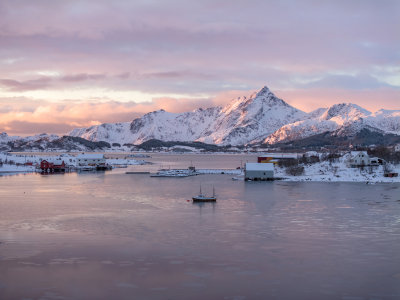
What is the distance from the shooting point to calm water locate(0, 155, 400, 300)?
1861 centimetres

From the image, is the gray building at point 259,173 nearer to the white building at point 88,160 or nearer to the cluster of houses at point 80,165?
the cluster of houses at point 80,165

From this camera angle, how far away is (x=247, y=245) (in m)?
25.8

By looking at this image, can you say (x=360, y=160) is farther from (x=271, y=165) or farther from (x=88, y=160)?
(x=88, y=160)

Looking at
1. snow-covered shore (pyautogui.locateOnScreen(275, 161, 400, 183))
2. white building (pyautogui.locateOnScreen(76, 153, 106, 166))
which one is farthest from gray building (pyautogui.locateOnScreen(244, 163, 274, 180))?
white building (pyautogui.locateOnScreen(76, 153, 106, 166))

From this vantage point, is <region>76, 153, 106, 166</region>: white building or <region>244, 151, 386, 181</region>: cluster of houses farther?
<region>76, 153, 106, 166</region>: white building

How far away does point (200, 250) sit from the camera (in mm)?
24531

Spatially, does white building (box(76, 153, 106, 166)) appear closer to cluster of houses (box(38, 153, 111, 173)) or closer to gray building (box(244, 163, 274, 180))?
cluster of houses (box(38, 153, 111, 173))

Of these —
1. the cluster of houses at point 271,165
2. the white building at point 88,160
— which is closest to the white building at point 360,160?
the cluster of houses at point 271,165

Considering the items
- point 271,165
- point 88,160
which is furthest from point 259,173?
point 88,160

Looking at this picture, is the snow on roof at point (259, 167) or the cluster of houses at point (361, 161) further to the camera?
the cluster of houses at point (361, 161)

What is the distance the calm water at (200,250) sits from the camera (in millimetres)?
18609

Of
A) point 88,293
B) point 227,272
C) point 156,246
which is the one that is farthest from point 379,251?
point 88,293

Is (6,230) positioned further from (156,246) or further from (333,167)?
(333,167)

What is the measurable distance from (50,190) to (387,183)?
4772 centimetres
